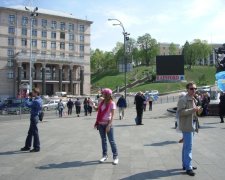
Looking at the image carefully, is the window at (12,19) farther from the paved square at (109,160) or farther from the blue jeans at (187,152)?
the blue jeans at (187,152)

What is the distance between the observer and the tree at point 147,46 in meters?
128

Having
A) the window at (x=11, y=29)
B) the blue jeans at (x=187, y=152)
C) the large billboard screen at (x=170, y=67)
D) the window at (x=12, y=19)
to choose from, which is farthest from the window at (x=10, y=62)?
the blue jeans at (x=187, y=152)

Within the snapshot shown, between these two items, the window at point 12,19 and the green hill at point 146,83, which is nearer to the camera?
the window at point 12,19

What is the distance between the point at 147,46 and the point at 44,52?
177 feet

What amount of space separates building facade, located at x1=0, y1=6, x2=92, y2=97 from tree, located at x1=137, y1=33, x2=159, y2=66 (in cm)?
4052

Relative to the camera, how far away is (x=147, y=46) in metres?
130

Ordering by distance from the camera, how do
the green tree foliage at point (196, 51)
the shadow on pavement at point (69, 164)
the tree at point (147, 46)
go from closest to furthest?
the shadow on pavement at point (69, 164), the tree at point (147, 46), the green tree foliage at point (196, 51)

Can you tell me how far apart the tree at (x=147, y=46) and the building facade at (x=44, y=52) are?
4052cm

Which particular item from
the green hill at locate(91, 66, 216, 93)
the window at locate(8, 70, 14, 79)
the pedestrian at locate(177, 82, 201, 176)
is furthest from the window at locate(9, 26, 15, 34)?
the pedestrian at locate(177, 82, 201, 176)

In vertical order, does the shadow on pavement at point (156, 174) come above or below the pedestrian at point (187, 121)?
below

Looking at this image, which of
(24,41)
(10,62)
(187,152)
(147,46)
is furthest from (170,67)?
(147,46)

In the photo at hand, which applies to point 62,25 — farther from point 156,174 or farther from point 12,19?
point 156,174

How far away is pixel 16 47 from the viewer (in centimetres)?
8231

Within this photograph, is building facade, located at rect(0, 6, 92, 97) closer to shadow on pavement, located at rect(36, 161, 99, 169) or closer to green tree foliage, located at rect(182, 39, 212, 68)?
green tree foliage, located at rect(182, 39, 212, 68)
